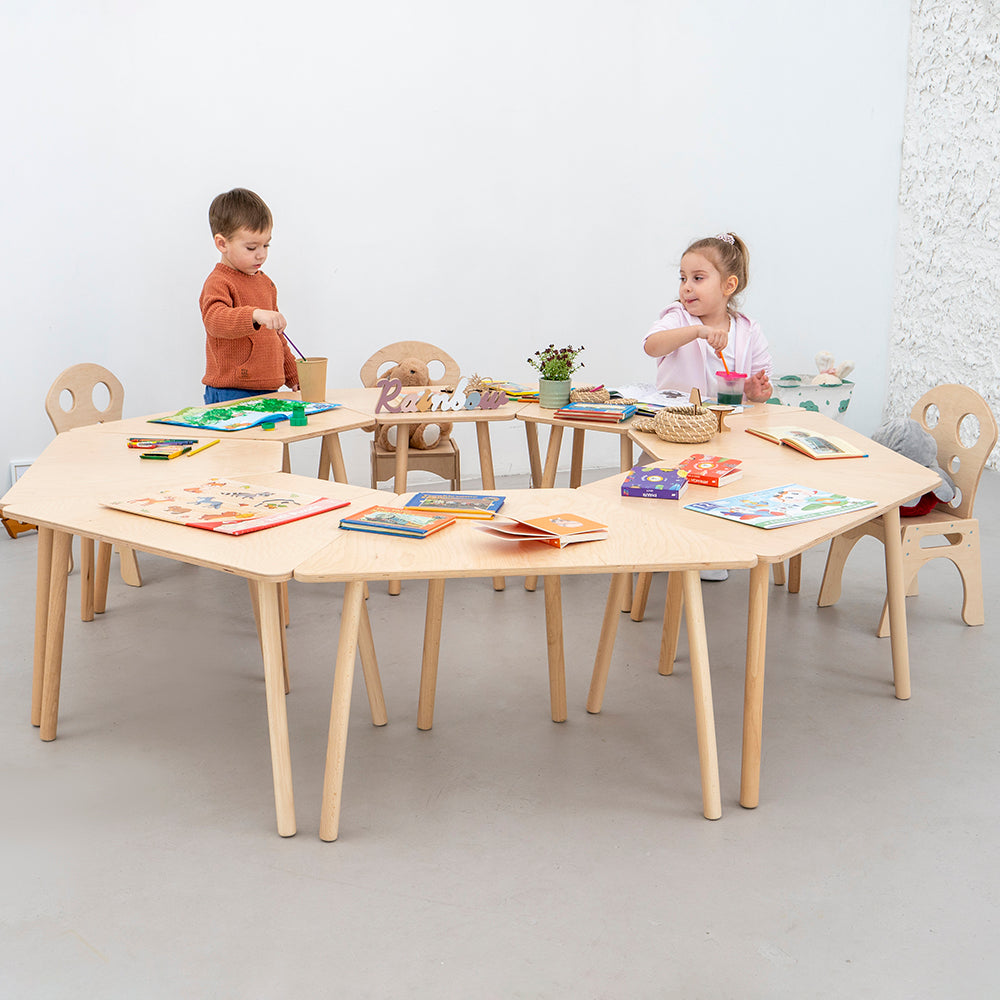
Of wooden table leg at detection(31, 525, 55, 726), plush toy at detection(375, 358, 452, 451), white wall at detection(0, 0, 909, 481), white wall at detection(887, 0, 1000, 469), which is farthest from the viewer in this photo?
white wall at detection(887, 0, 1000, 469)

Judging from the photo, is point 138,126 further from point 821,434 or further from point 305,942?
point 305,942

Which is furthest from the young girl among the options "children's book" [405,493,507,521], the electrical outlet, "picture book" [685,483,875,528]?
the electrical outlet

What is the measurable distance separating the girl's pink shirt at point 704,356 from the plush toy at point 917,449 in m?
0.55

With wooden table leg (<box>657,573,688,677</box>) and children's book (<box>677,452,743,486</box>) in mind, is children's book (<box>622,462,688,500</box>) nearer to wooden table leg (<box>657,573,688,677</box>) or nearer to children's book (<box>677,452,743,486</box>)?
children's book (<box>677,452,743,486</box>)

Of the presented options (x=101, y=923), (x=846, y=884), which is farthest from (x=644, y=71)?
(x=101, y=923)

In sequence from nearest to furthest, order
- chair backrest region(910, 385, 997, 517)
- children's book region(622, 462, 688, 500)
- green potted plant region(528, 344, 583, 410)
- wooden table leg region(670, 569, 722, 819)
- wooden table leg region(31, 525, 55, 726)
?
wooden table leg region(670, 569, 722, 819), children's book region(622, 462, 688, 500), wooden table leg region(31, 525, 55, 726), chair backrest region(910, 385, 997, 517), green potted plant region(528, 344, 583, 410)

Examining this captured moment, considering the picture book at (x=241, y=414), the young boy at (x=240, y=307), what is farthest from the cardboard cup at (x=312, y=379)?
the young boy at (x=240, y=307)

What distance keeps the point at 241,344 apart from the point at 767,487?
2.12m

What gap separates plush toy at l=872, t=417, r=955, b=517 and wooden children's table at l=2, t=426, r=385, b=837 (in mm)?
1753

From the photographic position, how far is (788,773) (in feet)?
7.26

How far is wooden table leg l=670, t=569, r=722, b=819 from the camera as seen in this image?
1923 millimetres

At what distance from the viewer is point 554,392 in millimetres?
3270

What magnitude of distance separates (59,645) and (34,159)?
255cm

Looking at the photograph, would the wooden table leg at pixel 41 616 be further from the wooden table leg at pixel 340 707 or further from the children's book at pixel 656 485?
the children's book at pixel 656 485
